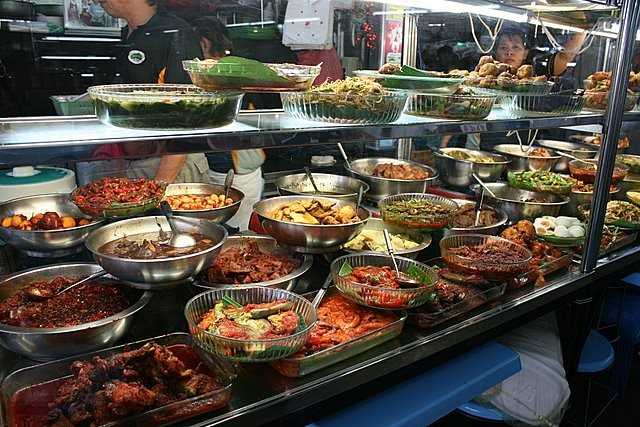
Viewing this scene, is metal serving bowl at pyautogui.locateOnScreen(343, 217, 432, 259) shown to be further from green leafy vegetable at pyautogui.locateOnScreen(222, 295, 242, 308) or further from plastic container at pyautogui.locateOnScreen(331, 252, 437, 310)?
green leafy vegetable at pyautogui.locateOnScreen(222, 295, 242, 308)

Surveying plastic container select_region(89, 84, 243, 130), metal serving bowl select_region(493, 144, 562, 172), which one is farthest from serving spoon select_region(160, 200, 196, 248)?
metal serving bowl select_region(493, 144, 562, 172)

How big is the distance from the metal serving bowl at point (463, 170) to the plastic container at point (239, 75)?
1.80m

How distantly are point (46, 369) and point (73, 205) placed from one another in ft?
3.22

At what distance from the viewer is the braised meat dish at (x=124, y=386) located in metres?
1.30

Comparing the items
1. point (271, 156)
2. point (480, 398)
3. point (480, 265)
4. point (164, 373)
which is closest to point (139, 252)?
point (164, 373)

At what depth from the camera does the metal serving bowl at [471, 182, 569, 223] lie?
292 centimetres

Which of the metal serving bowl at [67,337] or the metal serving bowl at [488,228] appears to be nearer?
the metal serving bowl at [67,337]

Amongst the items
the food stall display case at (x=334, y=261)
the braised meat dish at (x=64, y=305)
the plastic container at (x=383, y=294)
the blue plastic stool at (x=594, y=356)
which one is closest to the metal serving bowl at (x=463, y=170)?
the food stall display case at (x=334, y=261)

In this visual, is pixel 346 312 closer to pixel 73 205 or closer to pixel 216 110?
pixel 216 110

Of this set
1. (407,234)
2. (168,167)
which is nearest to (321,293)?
(407,234)

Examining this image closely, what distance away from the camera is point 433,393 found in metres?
1.87

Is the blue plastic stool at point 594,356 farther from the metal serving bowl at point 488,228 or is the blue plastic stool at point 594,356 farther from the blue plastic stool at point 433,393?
the metal serving bowl at point 488,228

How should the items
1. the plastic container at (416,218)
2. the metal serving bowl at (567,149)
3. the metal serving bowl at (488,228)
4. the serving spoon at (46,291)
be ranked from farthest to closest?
1. the metal serving bowl at (567,149)
2. the metal serving bowl at (488,228)
3. the plastic container at (416,218)
4. the serving spoon at (46,291)

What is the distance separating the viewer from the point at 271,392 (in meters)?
1.55
